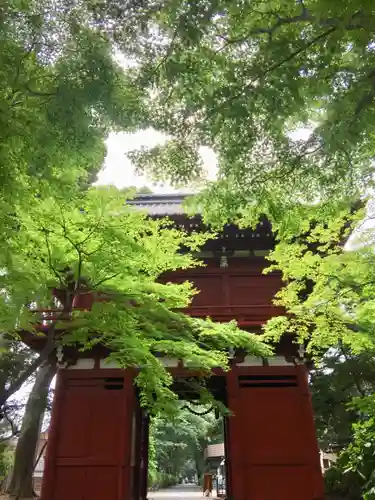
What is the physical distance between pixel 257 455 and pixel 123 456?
3214mm

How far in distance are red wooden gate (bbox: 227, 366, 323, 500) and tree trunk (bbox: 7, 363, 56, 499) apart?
21.7 ft

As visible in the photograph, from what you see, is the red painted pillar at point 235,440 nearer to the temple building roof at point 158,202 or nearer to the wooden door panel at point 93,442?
the wooden door panel at point 93,442

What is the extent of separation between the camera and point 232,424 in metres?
9.76

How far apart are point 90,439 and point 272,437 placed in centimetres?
447

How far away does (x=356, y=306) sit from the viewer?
23.3 feet

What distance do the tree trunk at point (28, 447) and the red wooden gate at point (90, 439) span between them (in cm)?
310

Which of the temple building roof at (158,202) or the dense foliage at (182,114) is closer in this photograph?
the dense foliage at (182,114)

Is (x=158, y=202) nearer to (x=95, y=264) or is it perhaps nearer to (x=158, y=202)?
(x=158, y=202)

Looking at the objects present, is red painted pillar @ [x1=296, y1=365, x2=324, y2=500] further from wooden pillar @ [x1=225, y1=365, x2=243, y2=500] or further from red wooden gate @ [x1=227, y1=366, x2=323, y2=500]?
wooden pillar @ [x1=225, y1=365, x2=243, y2=500]

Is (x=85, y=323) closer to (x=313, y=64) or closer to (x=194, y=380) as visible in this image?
(x=313, y=64)

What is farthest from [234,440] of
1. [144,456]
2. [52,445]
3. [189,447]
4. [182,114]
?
[189,447]

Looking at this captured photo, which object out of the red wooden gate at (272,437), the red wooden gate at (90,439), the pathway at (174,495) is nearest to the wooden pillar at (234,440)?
the red wooden gate at (272,437)

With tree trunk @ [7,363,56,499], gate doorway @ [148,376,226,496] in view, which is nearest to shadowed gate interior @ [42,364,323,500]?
tree trunk @ [7,363,56,499]

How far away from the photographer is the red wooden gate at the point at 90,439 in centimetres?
940
